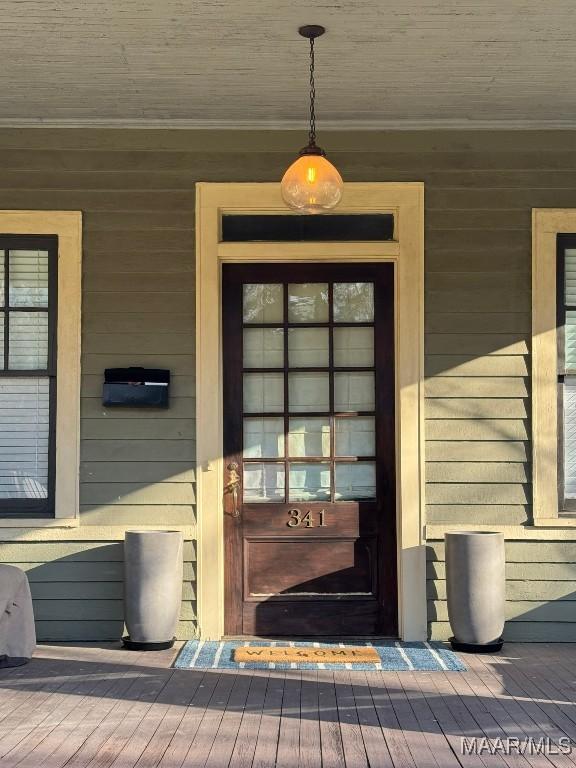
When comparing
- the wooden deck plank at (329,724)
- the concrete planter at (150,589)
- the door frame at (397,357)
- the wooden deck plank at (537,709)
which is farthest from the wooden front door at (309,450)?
the wooden deck plank at (537,709)

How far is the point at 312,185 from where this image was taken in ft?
16.1

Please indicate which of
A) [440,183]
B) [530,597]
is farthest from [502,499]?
[440,183]

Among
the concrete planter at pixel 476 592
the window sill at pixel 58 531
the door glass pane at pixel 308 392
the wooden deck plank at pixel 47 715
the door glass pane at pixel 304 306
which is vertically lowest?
the wooden deck plank at pixel 47 715

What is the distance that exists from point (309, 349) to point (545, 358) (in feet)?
4.64

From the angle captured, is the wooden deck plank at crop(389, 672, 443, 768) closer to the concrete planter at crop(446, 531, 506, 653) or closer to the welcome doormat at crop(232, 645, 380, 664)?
the welcome doormat at crop(232, 645, 380, 664)

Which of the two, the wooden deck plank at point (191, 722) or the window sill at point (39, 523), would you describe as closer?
the wooden deck plank at point (191, 722)

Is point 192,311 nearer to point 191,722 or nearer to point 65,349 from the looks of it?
point 65,349

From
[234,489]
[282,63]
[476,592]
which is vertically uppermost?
[282,63]

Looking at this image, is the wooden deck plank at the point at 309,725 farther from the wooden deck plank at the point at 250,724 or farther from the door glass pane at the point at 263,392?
the door glass pane at the point at 263,392

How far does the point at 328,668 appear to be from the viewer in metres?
5.38

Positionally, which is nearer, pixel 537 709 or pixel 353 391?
pixel 537 709

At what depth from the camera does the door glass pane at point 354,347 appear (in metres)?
6.34

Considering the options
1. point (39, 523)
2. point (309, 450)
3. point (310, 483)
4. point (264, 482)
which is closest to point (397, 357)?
point (309, 450)

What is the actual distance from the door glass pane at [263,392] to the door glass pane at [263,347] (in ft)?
0.22
